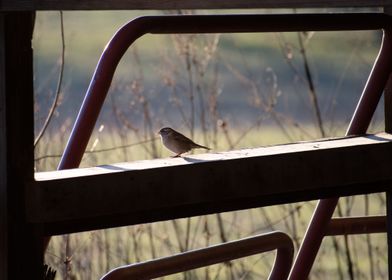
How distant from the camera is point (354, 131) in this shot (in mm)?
2018

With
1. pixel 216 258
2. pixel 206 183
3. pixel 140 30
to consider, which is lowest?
pixel 216 258

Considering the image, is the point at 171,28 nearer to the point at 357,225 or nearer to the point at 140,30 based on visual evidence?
the point at 140,30

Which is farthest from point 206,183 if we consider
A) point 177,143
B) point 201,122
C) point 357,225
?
point 201,122

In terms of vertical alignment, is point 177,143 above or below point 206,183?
above

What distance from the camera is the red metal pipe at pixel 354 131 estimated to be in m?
1.98


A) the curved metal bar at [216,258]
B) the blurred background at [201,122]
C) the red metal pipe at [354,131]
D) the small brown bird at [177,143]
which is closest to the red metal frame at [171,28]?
the red metal pipe at [354,131]

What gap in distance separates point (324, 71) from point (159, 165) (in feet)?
8.54

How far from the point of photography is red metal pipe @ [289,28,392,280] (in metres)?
1.98

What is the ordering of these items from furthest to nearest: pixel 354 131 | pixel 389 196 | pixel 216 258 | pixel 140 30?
pixel 354 131
pixel 389 196
pixel 216 258
pixel 140 30

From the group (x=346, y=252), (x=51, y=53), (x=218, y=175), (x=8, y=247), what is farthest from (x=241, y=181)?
(x=51, y=53)

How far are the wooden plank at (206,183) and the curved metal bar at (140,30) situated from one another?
0.15 meters

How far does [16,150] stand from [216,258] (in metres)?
0.57

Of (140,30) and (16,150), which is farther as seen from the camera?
(140,30)

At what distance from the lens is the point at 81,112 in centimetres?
165
